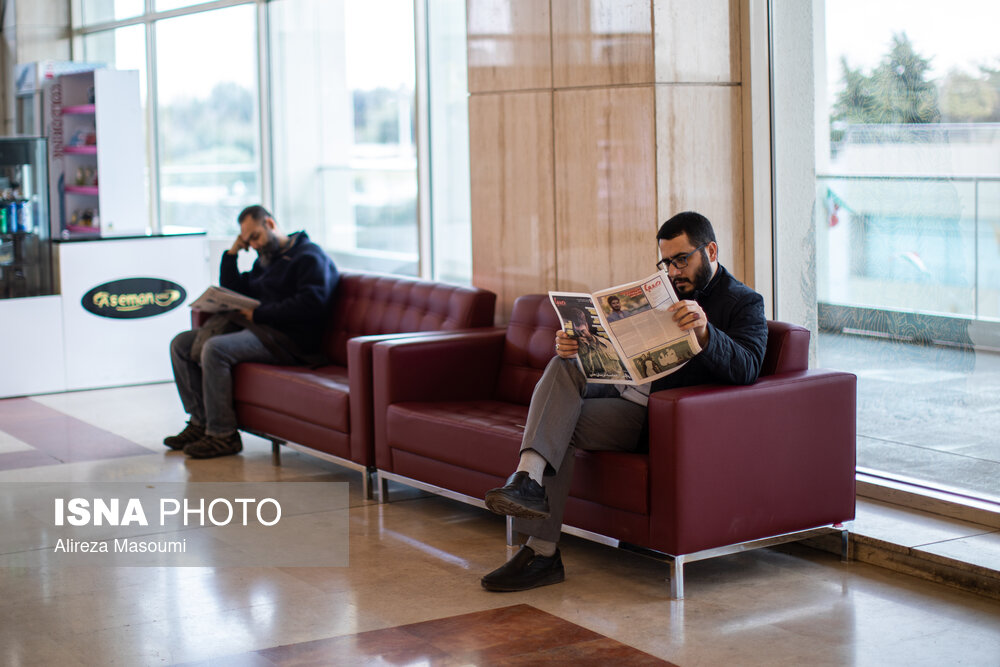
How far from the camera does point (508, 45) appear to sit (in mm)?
5984

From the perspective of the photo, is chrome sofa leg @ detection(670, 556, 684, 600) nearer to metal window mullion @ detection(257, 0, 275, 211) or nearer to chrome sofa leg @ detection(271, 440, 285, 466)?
chrome sofa leg @ detection(271, 440, 285, 466)

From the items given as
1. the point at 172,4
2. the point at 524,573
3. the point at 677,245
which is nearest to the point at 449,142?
the point at 677,245

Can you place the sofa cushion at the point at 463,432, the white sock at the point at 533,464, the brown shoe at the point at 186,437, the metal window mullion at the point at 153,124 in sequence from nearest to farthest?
1. the white sock at the point at 533,464
2. the sofa cushion at the point at 463,432
3. the brown shoe at the point at 186,437
4. the metal window mullion at the point at 153,124

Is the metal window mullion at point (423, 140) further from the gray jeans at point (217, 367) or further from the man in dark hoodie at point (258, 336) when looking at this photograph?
the gray jeans at point (217, 367)

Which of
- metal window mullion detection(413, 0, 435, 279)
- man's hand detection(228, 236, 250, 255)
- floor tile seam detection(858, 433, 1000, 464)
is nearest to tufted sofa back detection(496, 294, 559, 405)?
floor tile seam detection(858, 433, 1000, 464)

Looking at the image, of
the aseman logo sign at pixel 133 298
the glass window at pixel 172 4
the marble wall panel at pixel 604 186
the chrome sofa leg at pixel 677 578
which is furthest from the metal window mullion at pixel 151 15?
the chrome sofa leg at pixel 677 578

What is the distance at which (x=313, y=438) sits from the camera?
5785 millimetres

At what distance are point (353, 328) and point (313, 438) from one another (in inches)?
33.4

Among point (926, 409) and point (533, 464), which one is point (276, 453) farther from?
point (926, 409)

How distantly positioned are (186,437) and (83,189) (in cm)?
333

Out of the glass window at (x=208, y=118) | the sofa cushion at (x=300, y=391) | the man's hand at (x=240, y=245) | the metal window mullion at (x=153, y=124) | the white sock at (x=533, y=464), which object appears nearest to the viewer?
the white sock at (x=533, y=464)

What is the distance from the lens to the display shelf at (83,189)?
349 inches

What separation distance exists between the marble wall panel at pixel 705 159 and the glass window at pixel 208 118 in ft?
17.0

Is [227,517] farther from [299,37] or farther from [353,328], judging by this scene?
[299,37]
